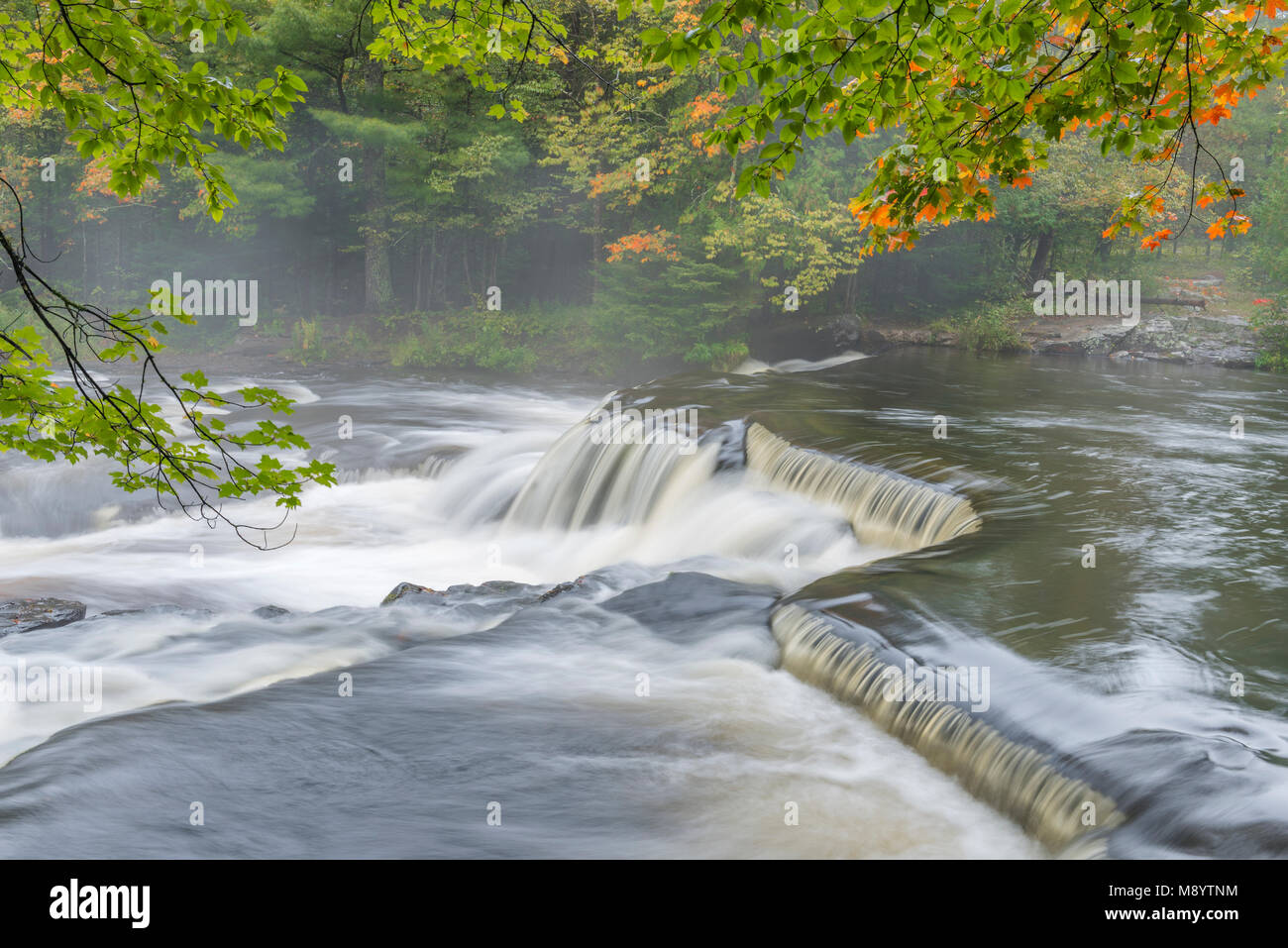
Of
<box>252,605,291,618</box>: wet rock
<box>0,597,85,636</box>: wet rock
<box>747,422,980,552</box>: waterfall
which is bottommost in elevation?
<box>252,605,291,618</box>: wet rock

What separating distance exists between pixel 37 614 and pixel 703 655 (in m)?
5.92

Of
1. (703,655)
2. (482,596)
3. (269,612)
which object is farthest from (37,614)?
(703,655)

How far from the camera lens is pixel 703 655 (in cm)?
712

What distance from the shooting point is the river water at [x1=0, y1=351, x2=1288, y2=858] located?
15.9 ft

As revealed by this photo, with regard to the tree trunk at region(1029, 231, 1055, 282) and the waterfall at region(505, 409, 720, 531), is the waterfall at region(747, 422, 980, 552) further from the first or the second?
the tree trunk at region(1029, 231, 1055, 282)

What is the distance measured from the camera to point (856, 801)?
5.23 meters

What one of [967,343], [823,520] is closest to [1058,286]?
[967,343]

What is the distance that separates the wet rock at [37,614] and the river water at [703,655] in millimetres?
Answer: 306

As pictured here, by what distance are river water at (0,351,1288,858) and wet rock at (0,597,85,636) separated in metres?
0.31

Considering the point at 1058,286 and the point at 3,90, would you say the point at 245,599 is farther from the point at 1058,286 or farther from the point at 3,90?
the point at 1058,286

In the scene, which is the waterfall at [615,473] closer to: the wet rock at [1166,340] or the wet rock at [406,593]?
the wet rock at [406,593]

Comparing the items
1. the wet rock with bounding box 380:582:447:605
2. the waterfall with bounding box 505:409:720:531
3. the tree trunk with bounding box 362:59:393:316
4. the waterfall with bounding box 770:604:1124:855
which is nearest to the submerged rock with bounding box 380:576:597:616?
the wet rock with bounding box 380:582:447:605

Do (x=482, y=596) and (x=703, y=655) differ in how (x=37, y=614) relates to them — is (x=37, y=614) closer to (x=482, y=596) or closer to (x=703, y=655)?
(x=482, y=596)

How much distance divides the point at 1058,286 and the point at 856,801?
2749 cm
